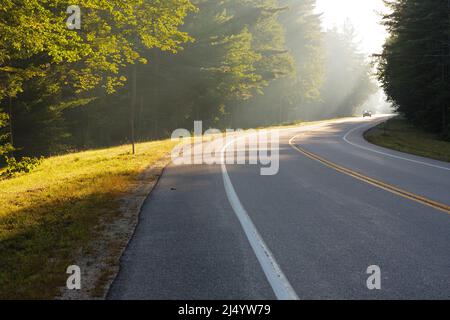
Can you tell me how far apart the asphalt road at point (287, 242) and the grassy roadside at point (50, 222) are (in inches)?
31.3

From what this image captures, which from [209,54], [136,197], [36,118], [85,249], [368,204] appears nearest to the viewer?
[85,249]

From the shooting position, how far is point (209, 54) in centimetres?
4281

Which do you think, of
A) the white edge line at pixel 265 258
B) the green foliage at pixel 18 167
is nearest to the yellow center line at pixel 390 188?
the white edge line at pixel 265 258

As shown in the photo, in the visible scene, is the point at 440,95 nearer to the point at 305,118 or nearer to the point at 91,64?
the point at 91,64

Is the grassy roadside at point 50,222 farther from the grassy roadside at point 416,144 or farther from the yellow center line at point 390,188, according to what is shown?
the grassy roadside at point 416,144

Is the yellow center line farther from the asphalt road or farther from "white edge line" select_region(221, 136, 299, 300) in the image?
"white edge line" select_region(221, 136, 299, 300)

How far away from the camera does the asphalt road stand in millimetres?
4953

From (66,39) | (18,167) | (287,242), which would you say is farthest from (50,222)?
(18,167)

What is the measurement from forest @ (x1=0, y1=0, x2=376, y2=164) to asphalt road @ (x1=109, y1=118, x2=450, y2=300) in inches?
334

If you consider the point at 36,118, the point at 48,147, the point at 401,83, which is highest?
the point at 401,83

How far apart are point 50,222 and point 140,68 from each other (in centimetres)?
3380

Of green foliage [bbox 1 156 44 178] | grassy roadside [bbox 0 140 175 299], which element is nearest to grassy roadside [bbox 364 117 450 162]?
grassy roadside [bbox 0 140 175 299]
